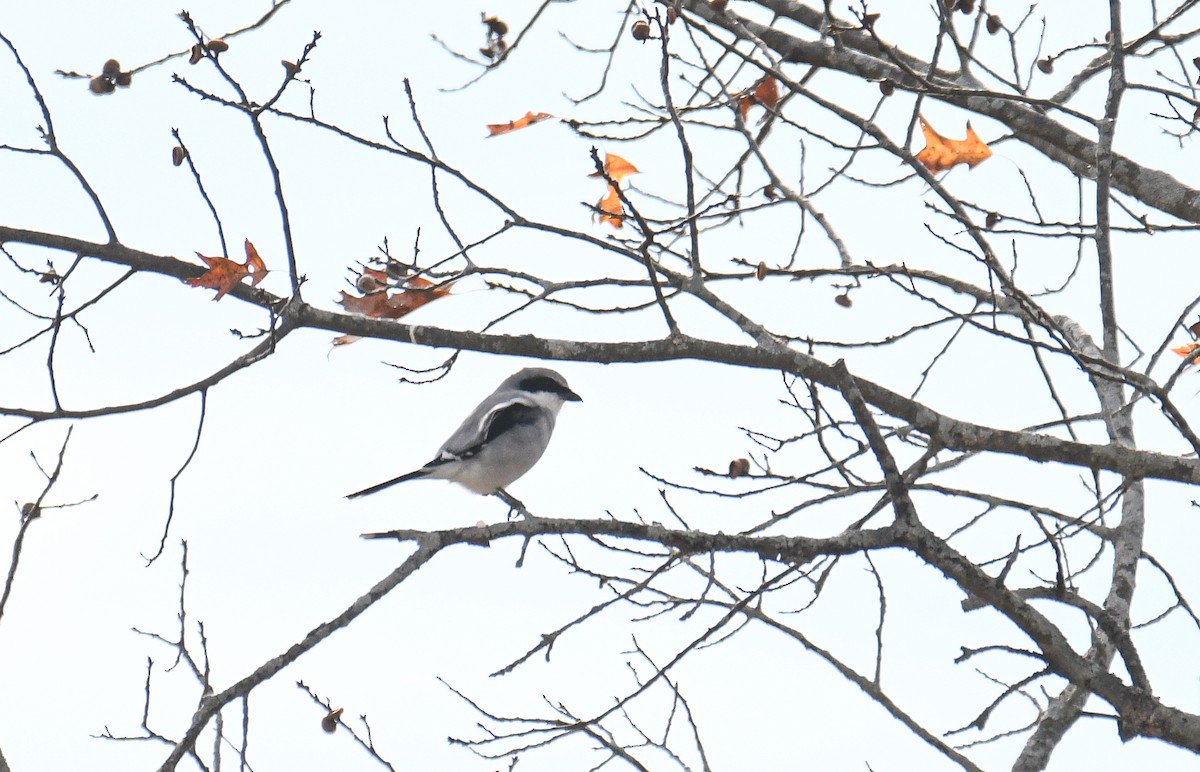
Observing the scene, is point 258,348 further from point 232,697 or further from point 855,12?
point 855,12

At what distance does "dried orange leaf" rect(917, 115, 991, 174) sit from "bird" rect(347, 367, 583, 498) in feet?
9.94

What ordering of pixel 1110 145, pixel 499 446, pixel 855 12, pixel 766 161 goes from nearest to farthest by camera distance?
1. pixel 1110 145
2. pixel 855 12
3. pixel 766 161
4. pixel 499 446

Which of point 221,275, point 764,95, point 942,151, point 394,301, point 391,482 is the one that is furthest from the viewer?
point 391,482

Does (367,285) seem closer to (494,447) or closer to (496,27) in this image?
(496,27)

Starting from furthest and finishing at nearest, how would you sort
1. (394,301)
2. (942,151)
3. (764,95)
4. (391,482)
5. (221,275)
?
(391,482) < (764,95) < (942,151) < (394,301) < (221,275)

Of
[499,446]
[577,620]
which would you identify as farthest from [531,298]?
[499,446]

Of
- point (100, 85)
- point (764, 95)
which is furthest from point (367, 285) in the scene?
point (764, 95)

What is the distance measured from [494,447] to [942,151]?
3214 mm

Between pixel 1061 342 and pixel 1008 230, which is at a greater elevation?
pixel 1008 230

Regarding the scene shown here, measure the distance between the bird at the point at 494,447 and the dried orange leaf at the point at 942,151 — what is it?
9.94 ft

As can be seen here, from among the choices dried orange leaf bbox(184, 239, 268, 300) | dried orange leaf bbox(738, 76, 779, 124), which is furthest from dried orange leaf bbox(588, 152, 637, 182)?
dried orange leaf bbox(184, 239, 268, 300)

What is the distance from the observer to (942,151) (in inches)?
198

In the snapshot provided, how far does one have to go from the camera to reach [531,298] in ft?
14.2

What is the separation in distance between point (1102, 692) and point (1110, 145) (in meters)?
1.69
